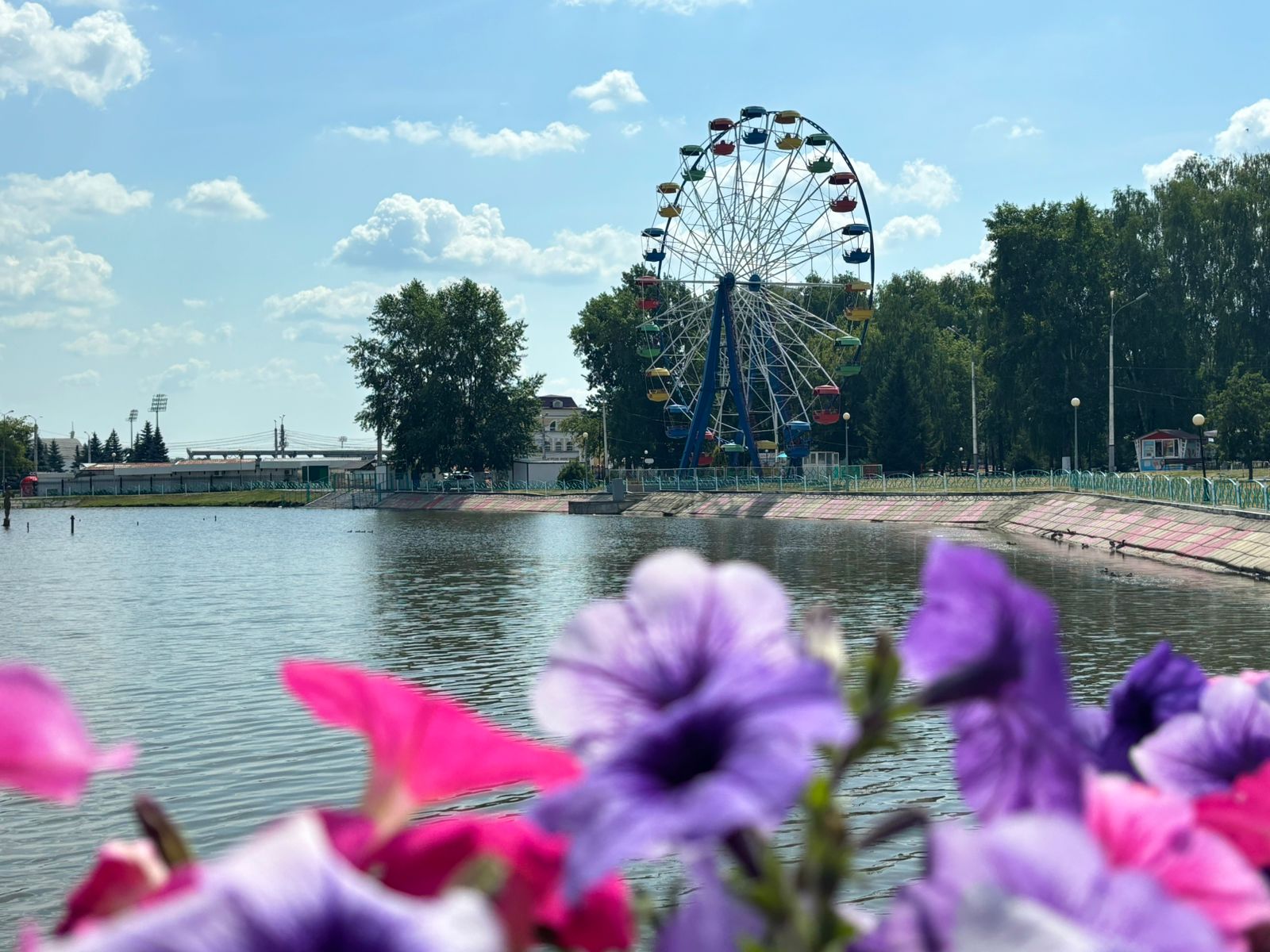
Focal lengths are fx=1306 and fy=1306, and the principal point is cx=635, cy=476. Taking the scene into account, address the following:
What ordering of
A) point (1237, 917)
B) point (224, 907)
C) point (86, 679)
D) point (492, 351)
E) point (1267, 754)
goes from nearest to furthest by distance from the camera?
point (224, 907) → point (1237, 917) → point (1267, 754) → point (86, 679) → point (492, 351)

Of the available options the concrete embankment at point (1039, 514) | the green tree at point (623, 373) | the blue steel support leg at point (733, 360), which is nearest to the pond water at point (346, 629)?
the concrete embankment at point (1039, 514)

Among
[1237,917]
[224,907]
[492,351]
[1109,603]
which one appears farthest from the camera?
[492,351]

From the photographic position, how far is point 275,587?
1115 inches

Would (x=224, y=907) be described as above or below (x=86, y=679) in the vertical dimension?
above

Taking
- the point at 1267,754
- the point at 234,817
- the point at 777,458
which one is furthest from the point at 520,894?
the point at 777,458

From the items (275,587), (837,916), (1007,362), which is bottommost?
(275,587)

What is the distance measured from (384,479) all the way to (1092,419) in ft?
153

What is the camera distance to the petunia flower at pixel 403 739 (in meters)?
0.72

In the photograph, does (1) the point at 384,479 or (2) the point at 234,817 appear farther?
(1) the point at 384,479

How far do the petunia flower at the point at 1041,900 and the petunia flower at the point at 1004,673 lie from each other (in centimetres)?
11

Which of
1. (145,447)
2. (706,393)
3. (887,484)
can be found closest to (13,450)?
(145,447)

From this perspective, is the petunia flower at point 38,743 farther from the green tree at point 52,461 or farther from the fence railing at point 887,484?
the green tree at point 52,461

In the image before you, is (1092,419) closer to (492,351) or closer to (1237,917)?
(492,351)

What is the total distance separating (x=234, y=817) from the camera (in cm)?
889
